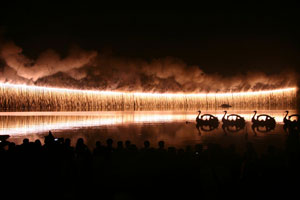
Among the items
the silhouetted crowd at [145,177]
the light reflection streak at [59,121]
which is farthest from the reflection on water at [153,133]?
the silhouetted crowd at [145,177]

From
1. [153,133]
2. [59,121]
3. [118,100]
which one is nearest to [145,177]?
[153,133]

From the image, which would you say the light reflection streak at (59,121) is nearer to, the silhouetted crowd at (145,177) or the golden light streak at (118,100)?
the golden light streak at (118,100)

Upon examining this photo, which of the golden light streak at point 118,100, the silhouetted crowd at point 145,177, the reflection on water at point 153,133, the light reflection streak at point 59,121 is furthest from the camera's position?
the golden light streak at point 118,100

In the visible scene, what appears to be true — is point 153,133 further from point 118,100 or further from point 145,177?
point 118,100

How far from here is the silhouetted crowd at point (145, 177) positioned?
3.90 meters

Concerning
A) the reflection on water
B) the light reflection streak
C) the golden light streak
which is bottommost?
the reflection on water

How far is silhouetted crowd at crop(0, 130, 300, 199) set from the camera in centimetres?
390

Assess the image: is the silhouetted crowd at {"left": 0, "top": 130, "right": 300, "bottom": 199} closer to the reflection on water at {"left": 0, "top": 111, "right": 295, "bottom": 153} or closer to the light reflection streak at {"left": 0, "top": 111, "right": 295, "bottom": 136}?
the reflection on water at {"left": 0, "top": 111, "right": 295, "bottom": 153}

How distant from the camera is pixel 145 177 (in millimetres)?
4457

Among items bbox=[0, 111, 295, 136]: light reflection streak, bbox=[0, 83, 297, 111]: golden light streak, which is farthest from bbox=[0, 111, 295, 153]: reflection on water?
bbox=[0, 83, 297, 111]: golden light streak

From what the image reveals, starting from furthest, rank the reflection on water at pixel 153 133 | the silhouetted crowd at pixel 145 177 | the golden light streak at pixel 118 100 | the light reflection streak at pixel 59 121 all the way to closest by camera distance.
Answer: the golden light streak at pixel 118 100
the light reflection streak at pixel 59 121
the reflection on water at pixel 153 133
the silhouetted crowd at pixel 145 177

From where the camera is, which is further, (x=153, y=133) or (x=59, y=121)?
(x=59, y=121)

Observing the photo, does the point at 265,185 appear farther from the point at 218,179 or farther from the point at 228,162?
the point at 228,162

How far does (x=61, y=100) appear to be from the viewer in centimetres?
5288
